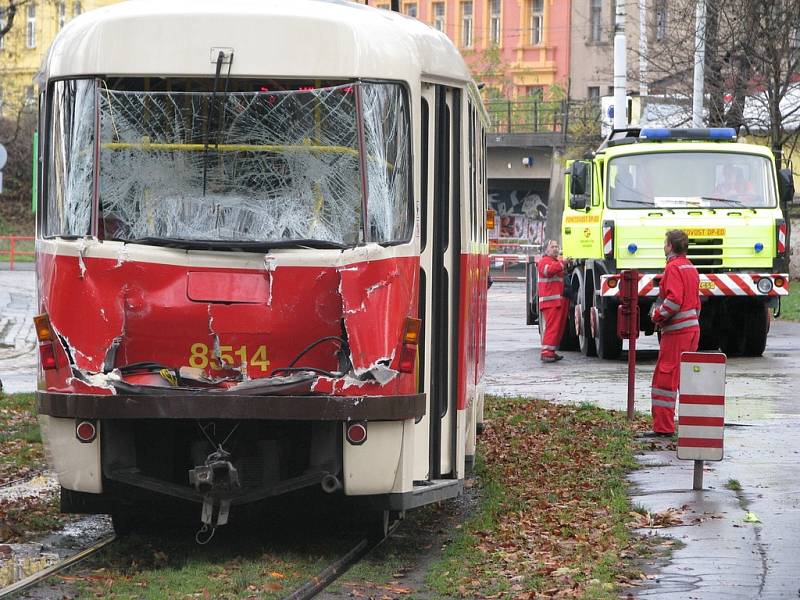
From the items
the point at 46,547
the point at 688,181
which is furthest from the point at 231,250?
the point at 688,181

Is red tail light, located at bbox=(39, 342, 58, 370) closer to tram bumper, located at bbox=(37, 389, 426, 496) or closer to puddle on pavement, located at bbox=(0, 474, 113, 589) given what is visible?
tram bumper, located at bbox=(37, 389, 426, 496)

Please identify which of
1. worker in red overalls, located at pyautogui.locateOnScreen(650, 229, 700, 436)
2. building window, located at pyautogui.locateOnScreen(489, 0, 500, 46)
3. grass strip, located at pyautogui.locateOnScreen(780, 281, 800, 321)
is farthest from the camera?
building window, located at pyautogui.locateOnScreen(489, 0, 500, 46)

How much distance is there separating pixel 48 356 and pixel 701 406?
4.58m

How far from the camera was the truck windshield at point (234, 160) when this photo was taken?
28.6ft

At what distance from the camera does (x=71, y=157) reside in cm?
880

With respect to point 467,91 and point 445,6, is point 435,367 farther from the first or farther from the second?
point 445,6

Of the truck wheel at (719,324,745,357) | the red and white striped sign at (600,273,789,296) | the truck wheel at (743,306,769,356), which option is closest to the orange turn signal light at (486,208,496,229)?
the red and white striped sign at (600,273,789,296)

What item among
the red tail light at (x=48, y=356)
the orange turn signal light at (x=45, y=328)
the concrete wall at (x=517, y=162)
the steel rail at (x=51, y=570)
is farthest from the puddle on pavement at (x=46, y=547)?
the concrete wall at (x=517, y=162)

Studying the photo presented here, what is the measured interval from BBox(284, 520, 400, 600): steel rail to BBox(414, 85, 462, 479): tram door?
1.98 ft

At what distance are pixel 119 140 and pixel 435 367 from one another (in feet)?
7.12

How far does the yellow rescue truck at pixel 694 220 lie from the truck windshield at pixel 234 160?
1351cm

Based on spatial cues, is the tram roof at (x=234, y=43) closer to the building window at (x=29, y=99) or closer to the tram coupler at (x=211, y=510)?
the tram coupler at (x=211, y=510)

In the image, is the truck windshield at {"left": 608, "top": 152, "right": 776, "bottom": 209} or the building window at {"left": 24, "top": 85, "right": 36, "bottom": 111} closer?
the truck windshield at {"left": 608, "top": 152, "right": 776, "bottom": 209}

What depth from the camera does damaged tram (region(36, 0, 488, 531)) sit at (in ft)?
28.2
